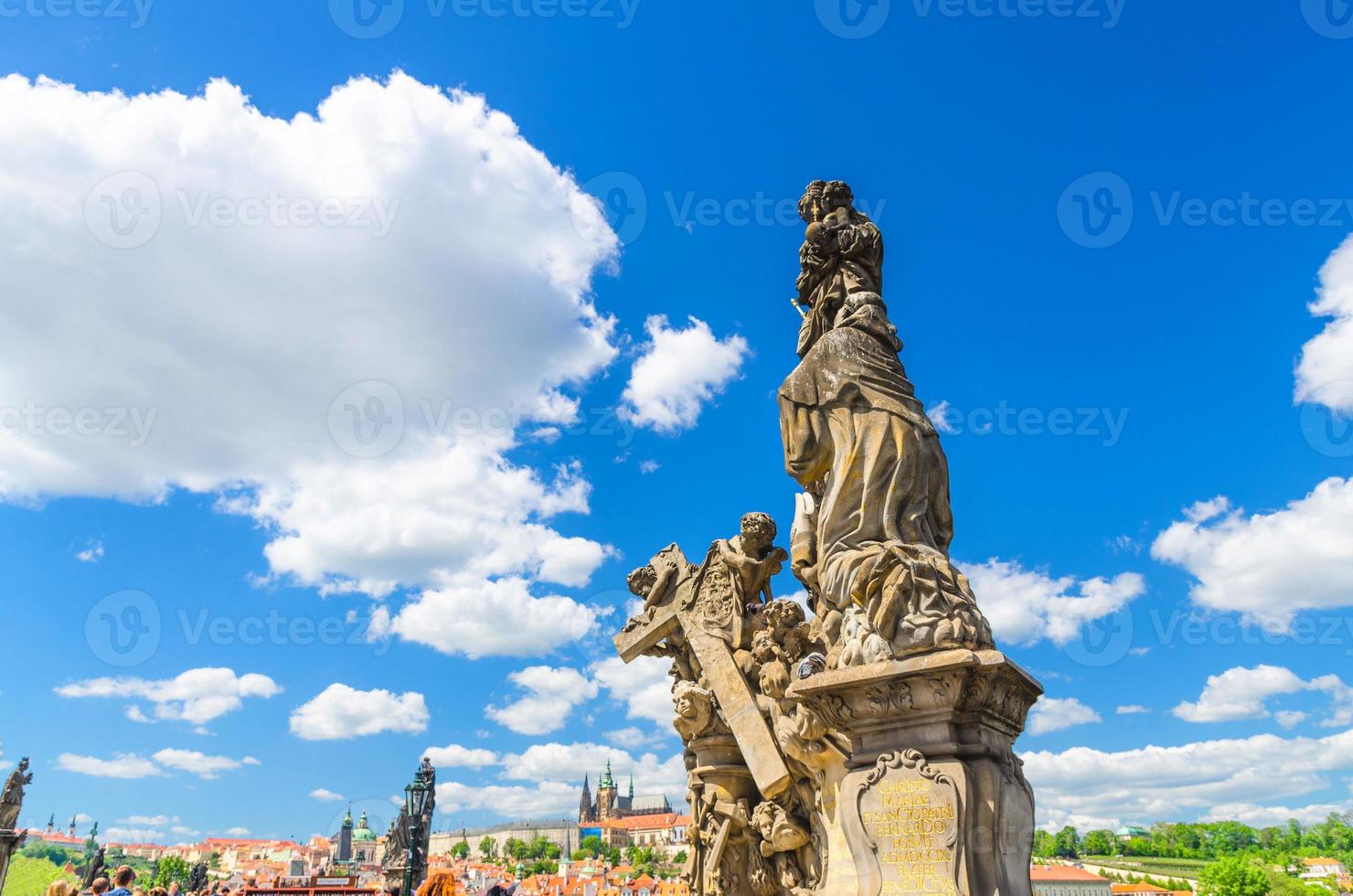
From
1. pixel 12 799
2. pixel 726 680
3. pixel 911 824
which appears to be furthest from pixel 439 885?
pixel 12 799

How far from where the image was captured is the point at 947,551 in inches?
296

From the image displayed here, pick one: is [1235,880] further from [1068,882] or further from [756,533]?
[756,533]

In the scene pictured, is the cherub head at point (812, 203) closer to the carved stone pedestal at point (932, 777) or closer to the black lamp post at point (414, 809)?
the carved stone pedestal at point (932, 777)

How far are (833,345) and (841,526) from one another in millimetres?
1631

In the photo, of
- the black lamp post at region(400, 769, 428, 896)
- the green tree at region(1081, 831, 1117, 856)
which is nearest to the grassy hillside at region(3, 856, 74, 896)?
the black lamp post at region(400, 769, 428, 896)

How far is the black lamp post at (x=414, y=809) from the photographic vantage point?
48.4 ft

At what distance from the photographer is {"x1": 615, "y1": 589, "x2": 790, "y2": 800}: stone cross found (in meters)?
7.66

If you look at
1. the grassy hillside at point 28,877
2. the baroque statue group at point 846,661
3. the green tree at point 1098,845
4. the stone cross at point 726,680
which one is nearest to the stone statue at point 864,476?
the baroque statue group at point 846,661

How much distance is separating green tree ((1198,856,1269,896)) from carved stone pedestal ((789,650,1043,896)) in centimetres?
8896

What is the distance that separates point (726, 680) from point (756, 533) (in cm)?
152

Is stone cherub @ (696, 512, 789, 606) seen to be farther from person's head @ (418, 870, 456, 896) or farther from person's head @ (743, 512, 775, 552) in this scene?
person's head @ (418, 870, 456, 896)

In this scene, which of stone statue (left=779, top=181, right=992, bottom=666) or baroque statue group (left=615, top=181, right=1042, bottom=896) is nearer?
baroque statue group (left=615, top=181, right=1042, bottom=896)

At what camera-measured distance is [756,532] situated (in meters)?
9.09

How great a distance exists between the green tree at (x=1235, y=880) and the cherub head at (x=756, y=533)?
288ft
